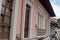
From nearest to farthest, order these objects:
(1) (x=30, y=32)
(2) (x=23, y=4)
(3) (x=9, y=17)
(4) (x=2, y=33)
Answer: (4) (x=2, y=33) < (3) (x=9, y=17) < (2) (x=23, y=4) < (1) (x=30, y=32)

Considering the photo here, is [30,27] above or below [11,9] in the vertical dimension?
below

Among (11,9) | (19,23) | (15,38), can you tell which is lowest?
(15,38)

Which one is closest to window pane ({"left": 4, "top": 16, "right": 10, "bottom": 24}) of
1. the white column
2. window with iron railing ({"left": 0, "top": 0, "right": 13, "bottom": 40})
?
window with iron railing ({"left": 0, "top": 0, "right": 13, "bottom": 40})

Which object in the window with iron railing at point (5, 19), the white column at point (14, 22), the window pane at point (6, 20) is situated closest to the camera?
the window with iron railing at point (5, 19)

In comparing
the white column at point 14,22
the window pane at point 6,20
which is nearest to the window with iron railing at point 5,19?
the window pane at point 6,20

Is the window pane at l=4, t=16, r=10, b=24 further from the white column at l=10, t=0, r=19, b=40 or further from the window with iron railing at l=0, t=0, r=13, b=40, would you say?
the white column at l=10, t=0, r=19, b=40

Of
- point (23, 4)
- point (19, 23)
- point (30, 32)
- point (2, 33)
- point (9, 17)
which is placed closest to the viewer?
point (2, 33)

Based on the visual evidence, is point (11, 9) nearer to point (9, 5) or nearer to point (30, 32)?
point (9, 5)

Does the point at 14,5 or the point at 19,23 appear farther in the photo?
the point at 19,23

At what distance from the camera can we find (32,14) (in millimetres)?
9102

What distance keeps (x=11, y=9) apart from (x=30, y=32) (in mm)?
3167

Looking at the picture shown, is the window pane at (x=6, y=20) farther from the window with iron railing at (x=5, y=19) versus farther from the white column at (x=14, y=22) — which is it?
the white column at (x=14, y=22)

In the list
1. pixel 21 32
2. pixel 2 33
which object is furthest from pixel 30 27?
pixel 2 33

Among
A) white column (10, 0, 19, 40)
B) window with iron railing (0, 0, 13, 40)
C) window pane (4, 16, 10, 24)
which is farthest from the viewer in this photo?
white column (10, 0, 19, 40)
